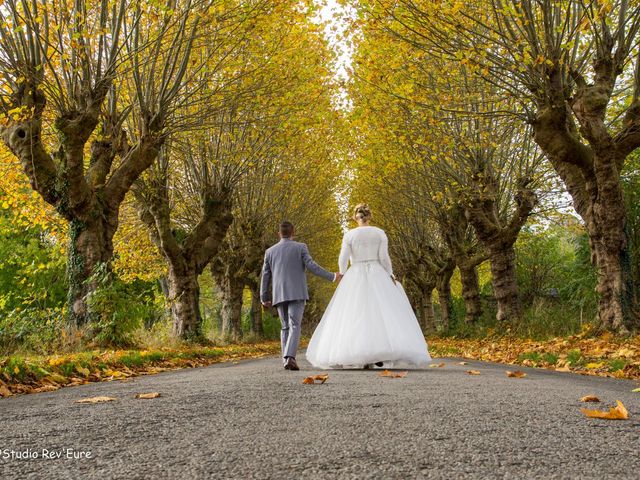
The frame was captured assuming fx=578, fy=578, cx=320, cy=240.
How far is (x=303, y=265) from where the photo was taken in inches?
342

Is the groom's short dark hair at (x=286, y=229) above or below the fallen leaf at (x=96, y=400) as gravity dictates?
above

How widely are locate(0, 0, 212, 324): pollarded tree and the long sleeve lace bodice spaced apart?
493cm

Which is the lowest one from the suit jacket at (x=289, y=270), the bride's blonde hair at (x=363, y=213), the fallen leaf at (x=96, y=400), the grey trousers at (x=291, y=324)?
the fallen leaf at (x=96, y=400)

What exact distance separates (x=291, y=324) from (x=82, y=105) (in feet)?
21.6

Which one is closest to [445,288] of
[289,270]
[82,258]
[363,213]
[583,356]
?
[583,356]

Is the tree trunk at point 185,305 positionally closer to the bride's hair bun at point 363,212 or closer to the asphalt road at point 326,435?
the bride's hair bun at point 363,212

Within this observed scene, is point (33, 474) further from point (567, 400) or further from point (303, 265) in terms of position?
point (303, 265)

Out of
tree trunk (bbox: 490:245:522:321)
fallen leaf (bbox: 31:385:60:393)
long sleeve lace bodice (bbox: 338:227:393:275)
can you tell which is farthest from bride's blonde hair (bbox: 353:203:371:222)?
tree trunk (bbox: 490:245:522:321)

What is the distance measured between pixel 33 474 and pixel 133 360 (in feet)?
22.8

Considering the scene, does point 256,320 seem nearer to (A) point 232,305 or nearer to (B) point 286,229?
(A) point 232,305

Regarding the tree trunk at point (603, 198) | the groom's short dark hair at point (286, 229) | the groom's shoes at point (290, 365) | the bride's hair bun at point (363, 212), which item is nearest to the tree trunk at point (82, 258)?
the groom's short dark hair at point (286, 229)

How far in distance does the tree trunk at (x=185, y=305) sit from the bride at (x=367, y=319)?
34.6 feet

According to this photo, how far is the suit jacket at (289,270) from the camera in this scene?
845 cm

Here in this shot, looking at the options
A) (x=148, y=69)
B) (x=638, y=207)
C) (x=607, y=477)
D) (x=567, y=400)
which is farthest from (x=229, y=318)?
(x=607, y=477)
